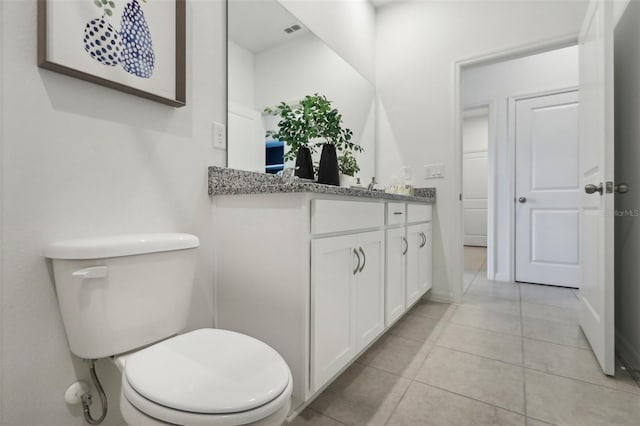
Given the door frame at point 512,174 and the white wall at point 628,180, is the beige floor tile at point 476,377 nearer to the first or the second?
the white wall at point 628,180

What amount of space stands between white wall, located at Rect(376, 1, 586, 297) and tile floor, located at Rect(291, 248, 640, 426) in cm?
69

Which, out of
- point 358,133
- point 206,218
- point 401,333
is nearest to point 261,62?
point 206,218

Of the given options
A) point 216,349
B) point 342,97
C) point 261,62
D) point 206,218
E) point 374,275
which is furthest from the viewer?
point 342,97

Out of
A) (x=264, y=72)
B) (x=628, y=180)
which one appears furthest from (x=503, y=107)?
(x=264, y=72)

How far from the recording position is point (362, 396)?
1293 millimetres

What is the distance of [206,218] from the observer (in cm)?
135

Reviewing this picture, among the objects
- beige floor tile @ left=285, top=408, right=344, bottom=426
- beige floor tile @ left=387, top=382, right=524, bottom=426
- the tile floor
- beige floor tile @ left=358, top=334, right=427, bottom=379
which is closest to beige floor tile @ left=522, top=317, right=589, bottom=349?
the tile floor

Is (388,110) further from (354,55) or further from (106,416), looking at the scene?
(106,416)

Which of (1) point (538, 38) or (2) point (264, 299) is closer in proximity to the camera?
(2) point (264, 299)

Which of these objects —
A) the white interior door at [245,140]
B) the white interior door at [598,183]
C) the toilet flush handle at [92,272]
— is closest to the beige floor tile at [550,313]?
the white interior door at [598,183]

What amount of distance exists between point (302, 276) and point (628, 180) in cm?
182

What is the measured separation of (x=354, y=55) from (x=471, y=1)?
98 cm

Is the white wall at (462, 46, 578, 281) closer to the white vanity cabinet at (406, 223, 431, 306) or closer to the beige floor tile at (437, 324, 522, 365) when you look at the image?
the white vanity cabinet at (406, 223, 431, 306)

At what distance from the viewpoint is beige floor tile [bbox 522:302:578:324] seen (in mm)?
2154
